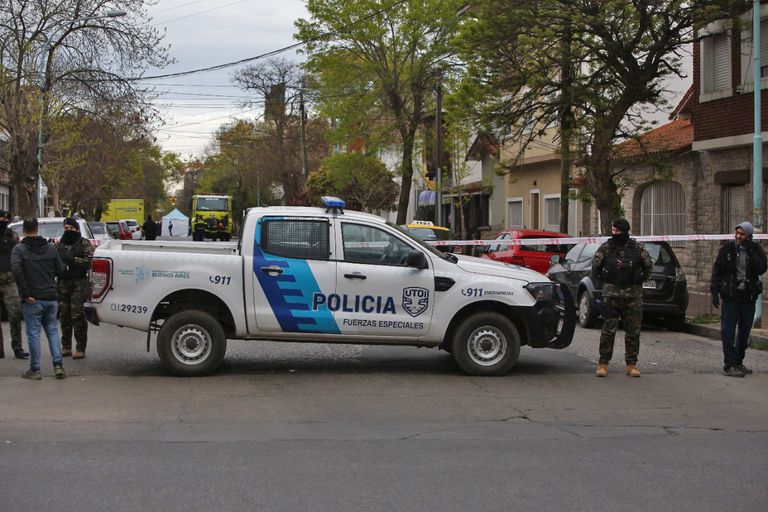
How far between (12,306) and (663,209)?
19.3 m

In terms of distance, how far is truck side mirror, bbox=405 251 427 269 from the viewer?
9.87m

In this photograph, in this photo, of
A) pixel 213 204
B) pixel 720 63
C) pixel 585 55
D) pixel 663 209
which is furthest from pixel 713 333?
pixel 213 204

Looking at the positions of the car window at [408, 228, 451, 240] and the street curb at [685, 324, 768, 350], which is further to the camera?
the car window at [408, 228, 451, 240]

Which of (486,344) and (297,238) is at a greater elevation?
(297,238)

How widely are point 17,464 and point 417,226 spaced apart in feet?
66.6

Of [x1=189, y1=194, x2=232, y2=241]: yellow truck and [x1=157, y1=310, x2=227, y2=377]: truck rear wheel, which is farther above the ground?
[x1=189, y1=194, x2=232, y2=241]: yellow truck

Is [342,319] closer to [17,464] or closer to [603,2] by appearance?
[17,464]

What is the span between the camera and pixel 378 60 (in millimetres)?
38438

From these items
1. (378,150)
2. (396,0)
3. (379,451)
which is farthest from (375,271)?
(378,150)

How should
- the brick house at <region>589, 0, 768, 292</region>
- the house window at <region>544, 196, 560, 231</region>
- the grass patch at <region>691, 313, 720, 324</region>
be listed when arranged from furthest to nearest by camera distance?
1. the house window at <region>544, 196, 560, 231</region>
2. the brick house at <region>589, 0, 768, 292</region>
3. the grass patch at <region>691, 313, 720, 324</region>

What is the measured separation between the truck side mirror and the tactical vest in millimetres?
2219

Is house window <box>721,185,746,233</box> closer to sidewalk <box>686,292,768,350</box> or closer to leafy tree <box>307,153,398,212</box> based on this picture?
sidewalk <box>686,292,768,350</box>

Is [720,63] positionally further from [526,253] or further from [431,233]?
[431,233]

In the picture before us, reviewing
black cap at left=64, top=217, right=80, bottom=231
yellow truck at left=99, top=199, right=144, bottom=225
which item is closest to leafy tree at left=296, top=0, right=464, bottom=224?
black cap at left=64, top=217, right=80, bottom=231
